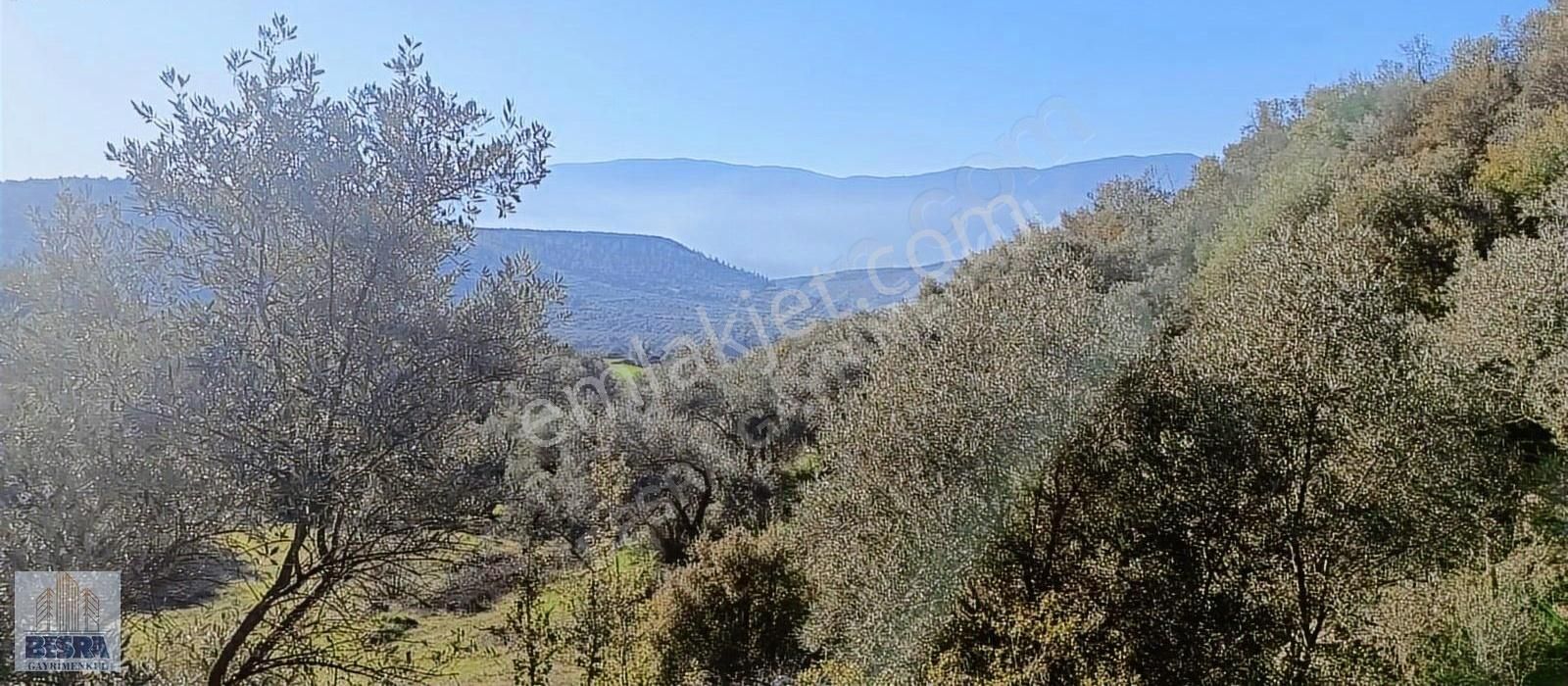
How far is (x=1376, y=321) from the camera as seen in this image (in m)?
11.8

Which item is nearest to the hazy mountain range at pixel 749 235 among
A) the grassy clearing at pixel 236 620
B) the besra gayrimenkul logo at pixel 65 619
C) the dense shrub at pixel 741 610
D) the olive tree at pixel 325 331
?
the olive tree at pixel 325 331

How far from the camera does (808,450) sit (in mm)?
29969

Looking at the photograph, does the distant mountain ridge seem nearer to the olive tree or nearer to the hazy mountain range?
the hazy mountain range

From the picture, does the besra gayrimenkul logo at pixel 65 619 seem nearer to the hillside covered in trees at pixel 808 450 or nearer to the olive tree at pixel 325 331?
the hillside covered in trees at pixel 808 450

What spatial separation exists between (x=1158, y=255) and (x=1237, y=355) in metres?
24.9

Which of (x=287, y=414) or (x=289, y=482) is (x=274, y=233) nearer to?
(x=287, y=414)

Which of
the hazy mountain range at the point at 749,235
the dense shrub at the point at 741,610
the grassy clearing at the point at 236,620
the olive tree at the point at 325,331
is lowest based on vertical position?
the dense shrub at the point at 741,610

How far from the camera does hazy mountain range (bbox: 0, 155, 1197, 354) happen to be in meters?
21.0

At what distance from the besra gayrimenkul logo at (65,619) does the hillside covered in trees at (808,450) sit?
127 millimetres

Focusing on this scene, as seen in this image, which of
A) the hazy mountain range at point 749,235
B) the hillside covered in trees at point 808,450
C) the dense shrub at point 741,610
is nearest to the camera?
the hillside covered in trees at point 808,450

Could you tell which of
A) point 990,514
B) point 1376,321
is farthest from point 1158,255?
point 990,514

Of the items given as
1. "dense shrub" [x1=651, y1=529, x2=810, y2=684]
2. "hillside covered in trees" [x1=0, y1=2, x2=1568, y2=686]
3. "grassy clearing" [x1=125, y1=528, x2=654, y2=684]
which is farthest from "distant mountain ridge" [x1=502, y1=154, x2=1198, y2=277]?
"grassy clearing" [x1=125, y1=528, x2=654, y2=684]

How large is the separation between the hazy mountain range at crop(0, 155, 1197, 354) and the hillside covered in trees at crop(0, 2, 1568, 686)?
1.40 m

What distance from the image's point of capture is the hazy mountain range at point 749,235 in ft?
68.8
